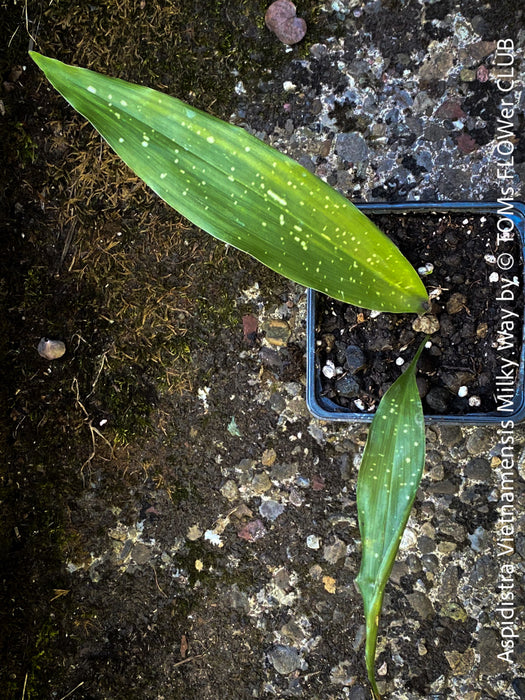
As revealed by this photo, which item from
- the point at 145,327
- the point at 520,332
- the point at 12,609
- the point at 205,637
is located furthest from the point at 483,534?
the point at 12,609

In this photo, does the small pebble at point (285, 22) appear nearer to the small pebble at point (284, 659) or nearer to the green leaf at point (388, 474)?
the green leaf at point (388, 474)

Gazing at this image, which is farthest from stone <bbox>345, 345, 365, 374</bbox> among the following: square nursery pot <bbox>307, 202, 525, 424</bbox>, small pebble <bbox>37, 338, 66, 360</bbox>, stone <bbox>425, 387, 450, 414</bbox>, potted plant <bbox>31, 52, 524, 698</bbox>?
small pebble <bbox>37, 338, 66, 360</bbox>

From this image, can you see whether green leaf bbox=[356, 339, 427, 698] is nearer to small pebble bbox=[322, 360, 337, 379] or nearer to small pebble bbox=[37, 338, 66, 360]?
small pebble bbox=[322, 360, 337, 379]

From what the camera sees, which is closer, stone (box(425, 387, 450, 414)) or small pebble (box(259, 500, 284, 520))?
stone (box(425, 387, 450, 414))

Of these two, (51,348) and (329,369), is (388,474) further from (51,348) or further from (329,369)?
(51,348)

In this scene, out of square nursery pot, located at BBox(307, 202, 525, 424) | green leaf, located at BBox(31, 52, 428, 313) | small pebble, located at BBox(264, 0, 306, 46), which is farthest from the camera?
small pebble, located at BBox(264, 0, 306, 46)

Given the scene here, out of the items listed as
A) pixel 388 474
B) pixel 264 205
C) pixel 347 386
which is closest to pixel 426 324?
pixel 347 386

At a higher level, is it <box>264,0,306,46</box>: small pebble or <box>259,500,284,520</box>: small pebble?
<box>264,0,306,46</box>: small pebble
